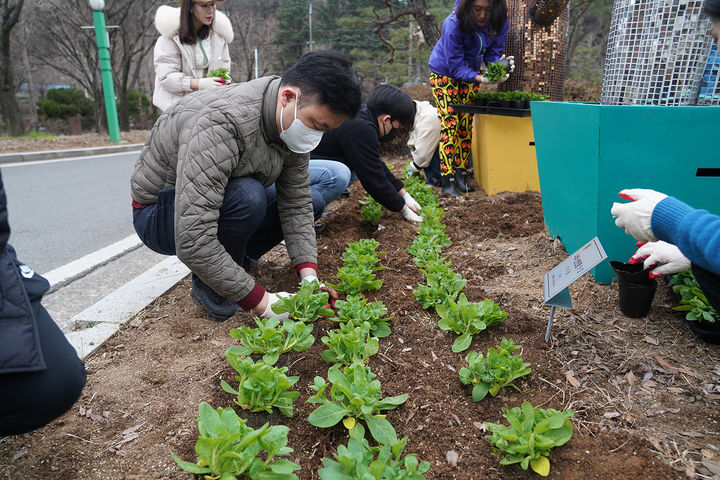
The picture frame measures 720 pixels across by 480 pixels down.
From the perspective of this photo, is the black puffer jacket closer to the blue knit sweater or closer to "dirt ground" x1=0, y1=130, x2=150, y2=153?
the blue knit sweater

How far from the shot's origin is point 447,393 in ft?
6.24

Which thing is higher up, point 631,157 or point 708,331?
point 631,157

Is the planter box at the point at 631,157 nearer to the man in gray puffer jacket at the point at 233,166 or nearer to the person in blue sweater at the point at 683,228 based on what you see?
the person in blue sweater at the point at 683,228

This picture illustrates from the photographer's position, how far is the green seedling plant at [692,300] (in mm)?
2076

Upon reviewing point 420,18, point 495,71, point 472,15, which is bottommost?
point 495,71

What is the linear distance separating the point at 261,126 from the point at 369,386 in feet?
4.26

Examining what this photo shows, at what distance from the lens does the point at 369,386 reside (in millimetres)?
1656

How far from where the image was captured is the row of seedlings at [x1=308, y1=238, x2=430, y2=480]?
4.49 feet

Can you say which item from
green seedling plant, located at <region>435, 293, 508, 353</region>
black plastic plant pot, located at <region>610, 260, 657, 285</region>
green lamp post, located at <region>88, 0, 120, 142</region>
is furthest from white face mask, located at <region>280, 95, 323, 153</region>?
green lamp post, located at <region>88, 0, 120, 142</region>

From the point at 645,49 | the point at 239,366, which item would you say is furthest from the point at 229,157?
the point at 645,49

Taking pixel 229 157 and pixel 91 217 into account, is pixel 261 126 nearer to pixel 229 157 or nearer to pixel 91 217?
pixel 229 157

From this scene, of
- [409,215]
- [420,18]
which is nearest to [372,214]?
Result: [409,215]

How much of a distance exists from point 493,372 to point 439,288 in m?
0.77

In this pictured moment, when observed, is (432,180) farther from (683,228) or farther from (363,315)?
(683,228)
